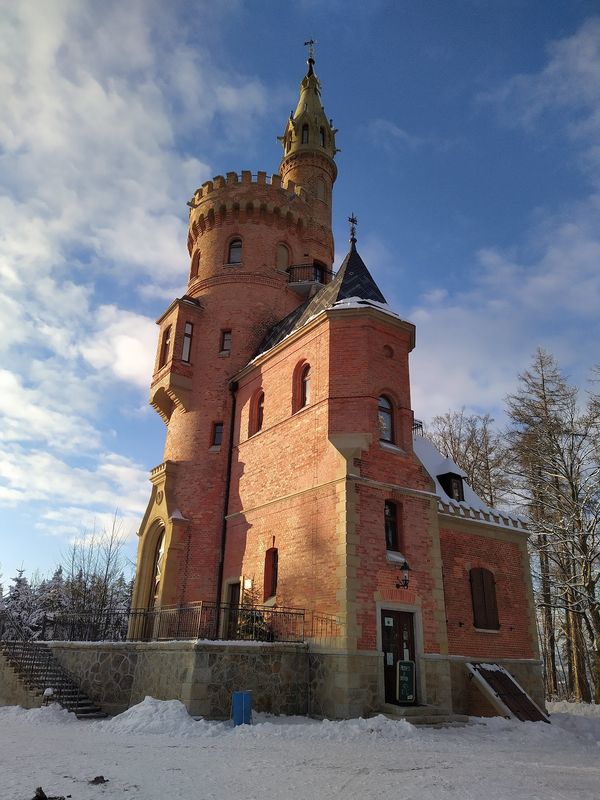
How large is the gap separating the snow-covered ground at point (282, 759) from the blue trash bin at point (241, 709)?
0.36m

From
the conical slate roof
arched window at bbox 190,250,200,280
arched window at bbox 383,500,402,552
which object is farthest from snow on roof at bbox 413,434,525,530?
arched window at bbox 190,250,200,280

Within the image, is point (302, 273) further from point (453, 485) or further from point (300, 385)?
point (453, 485)

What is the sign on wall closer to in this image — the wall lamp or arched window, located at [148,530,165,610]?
the wall lamp

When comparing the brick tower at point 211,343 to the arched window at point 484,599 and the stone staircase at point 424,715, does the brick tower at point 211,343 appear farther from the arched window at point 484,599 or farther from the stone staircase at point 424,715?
the arched window at point 484,599

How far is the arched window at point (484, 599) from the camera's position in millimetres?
18250

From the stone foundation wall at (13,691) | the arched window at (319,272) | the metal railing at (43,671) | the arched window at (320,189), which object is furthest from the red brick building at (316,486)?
the arched window at (320,189)

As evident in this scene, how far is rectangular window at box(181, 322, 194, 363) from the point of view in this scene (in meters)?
24.1

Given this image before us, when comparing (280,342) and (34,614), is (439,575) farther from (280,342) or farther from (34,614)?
(34,614)

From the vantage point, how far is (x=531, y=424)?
2464 centimetres

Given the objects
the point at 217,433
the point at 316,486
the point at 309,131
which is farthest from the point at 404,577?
the point at 309,131

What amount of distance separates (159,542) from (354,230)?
1374 cm

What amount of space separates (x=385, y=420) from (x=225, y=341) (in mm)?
9064

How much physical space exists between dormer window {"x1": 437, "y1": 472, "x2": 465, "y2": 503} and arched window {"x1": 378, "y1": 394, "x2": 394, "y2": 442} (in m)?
3.24

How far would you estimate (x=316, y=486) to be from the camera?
54.7 ft
